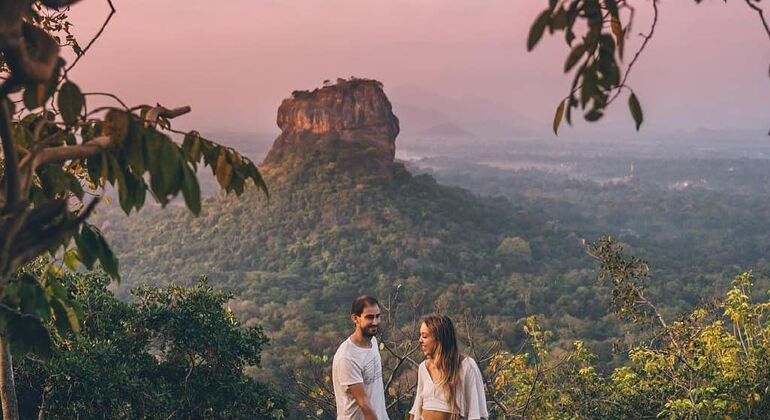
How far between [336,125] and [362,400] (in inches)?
2135

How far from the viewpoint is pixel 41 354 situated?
1.78m

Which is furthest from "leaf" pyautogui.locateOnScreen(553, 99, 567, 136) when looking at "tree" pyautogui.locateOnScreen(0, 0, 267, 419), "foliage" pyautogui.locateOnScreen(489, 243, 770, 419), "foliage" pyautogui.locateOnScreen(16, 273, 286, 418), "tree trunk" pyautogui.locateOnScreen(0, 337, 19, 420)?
"foliage" pyautogui.locateOnScreen(16, 273, 286, 418)

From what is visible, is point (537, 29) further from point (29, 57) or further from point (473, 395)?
point (473, 395)

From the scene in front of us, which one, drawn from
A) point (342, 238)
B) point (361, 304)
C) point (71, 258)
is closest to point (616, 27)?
point (71, 258)

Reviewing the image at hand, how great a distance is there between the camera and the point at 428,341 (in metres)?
3.61

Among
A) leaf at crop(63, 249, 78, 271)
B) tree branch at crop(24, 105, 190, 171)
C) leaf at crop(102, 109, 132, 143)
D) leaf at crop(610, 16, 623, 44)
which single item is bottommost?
leaf at crop(63, 249, 78, 271)

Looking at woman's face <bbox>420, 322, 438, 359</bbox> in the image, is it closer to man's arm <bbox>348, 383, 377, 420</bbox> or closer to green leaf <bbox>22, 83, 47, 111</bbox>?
man's arm <bbox>348, 383, 377, 420</bbox>

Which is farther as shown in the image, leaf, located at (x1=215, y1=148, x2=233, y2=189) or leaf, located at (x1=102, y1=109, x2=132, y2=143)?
leaf, located at (x1=215, y1=148, x2=233, y2=189)

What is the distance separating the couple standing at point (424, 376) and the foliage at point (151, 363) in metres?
3.93

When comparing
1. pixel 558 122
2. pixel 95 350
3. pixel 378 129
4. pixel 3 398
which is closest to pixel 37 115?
pixel 558 122

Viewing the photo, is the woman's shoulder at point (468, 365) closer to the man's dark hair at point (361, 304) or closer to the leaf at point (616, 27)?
the man's dark hair at point (361, 304)

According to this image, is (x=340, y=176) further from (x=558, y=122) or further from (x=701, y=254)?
(x=558, y=122)

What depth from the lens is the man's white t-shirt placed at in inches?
148

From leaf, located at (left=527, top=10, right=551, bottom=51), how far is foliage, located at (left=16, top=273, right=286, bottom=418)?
6.39 m
